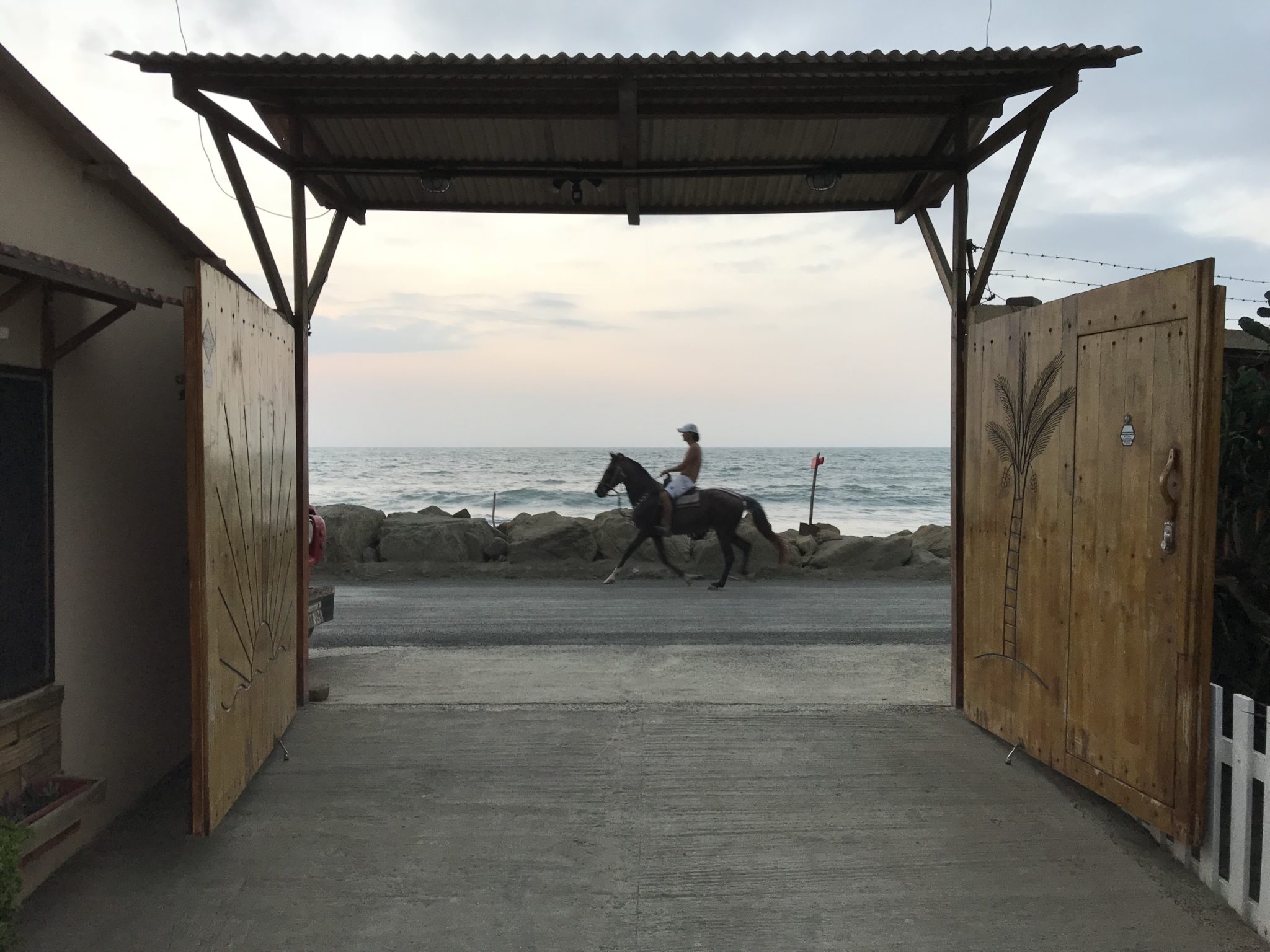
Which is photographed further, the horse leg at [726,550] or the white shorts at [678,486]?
the white shorts at [678,486]

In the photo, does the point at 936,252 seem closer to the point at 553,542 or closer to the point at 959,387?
the point at 959,387

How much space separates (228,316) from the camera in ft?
13.4

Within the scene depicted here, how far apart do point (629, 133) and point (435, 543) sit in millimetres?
9670

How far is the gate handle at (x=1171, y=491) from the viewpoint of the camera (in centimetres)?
363

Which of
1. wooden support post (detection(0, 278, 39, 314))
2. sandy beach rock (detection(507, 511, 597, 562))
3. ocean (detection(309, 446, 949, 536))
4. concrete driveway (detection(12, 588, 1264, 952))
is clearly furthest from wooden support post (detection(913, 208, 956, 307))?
ocean (detection(309, 446, 949, 536))

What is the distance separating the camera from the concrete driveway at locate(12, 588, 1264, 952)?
3205 mm

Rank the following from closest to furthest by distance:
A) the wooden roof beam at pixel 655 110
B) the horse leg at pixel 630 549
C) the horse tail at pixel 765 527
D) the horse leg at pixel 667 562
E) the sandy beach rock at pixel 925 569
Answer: the wooden roof beam at pixel 655 110 → the horse leg at pixel 630 549 → the horse leg at pixel 667 562 → the horse tail at pixel 765 527 → the sandy beach rock at pixel 925 569

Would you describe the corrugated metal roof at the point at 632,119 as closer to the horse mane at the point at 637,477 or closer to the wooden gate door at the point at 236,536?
the wooden gate door at the point at 236,536

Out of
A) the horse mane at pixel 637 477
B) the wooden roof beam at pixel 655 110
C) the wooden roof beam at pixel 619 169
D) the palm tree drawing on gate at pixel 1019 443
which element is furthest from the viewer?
the horse mane at pixel 637 477

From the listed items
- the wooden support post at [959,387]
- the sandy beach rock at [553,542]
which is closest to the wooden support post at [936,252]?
the wooden support post at [959,387]

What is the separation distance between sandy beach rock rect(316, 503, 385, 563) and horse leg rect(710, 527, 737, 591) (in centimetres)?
573

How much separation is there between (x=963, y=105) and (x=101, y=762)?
20.2 feet

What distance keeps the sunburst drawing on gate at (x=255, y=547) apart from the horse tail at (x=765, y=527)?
8130mm

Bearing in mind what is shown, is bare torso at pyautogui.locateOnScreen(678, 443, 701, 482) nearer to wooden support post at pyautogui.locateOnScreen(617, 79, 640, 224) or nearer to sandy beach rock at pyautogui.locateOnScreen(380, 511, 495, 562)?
sandy beach rock at pyautogui.locateOnScreen(380, 511, 495, 562)
